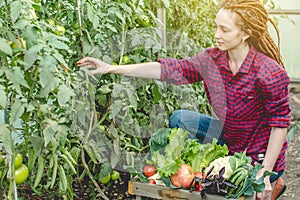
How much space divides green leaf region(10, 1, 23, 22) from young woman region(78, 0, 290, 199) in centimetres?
53

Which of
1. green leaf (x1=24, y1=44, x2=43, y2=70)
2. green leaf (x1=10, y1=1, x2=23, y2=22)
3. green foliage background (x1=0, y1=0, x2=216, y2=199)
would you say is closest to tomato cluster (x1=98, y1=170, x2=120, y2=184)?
→ green foliage background (x1=0, y1=0, x2=216, y2=199)

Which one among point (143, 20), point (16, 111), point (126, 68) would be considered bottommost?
point (16, 111)

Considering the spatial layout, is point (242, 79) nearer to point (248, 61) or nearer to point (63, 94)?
point (248, 61)

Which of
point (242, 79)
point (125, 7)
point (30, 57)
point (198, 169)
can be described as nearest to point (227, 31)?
point (242, 79)

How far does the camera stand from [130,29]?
7.93ft

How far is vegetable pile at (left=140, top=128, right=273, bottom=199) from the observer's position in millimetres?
1897

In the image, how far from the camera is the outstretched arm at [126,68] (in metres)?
2.17

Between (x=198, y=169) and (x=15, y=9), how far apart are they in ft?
2.96

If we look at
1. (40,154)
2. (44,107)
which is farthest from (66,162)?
(44,107)

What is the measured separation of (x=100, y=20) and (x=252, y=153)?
82 cm

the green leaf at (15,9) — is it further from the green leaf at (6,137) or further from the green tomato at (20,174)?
the green tomato at (20,174)

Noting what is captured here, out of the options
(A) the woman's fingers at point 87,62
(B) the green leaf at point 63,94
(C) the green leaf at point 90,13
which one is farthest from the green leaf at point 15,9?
(A) the woman's fingers at point 87,62

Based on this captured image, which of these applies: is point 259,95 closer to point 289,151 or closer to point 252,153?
point 252,153

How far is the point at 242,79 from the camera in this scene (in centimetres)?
212
